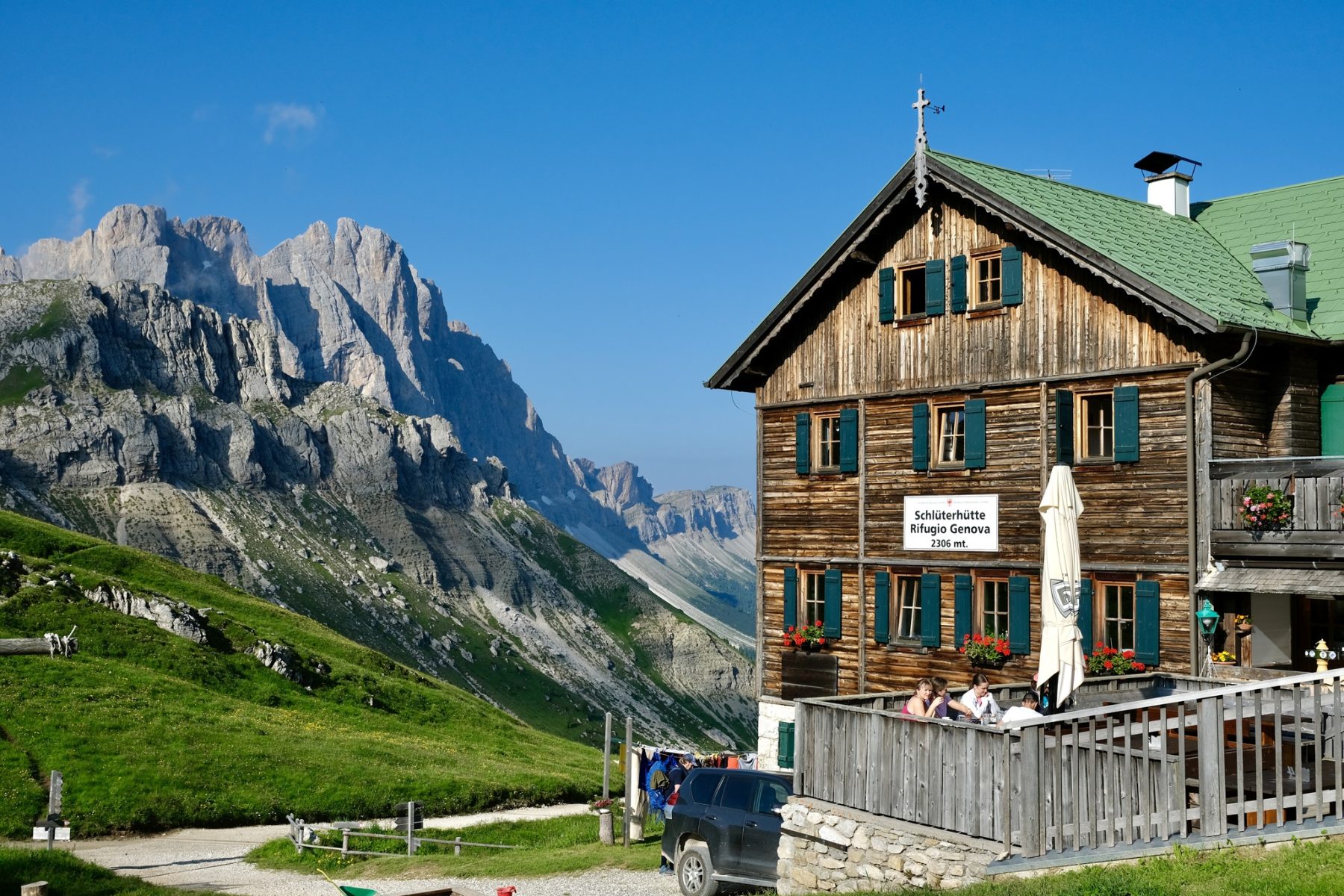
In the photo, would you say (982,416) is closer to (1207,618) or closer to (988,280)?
(988,280)

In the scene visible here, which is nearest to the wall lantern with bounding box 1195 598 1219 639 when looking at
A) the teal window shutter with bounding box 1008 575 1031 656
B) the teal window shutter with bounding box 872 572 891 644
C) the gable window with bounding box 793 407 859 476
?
the teal window shutter with bounding box 1008 575 1031 656

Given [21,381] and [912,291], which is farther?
[21,381]

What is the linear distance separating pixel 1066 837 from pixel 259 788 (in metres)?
26.5

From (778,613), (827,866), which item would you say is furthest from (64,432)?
(827,866)

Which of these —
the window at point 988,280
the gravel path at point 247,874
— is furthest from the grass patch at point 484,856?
the window at point 988,280

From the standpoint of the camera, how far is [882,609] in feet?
100.0

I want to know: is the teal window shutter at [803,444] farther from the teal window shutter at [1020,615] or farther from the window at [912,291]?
the teal window shutter at [1020,615]

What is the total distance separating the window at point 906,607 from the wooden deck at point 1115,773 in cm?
1291

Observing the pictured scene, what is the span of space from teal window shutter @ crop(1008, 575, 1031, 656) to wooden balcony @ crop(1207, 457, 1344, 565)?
161 inches

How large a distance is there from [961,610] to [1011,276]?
7.52 meters

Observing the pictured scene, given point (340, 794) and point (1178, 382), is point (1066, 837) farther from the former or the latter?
point (340, 794)

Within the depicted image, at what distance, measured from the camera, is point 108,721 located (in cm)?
3797

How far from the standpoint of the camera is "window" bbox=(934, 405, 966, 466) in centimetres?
2945

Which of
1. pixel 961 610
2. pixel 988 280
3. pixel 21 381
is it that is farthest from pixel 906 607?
pixel 21 381
